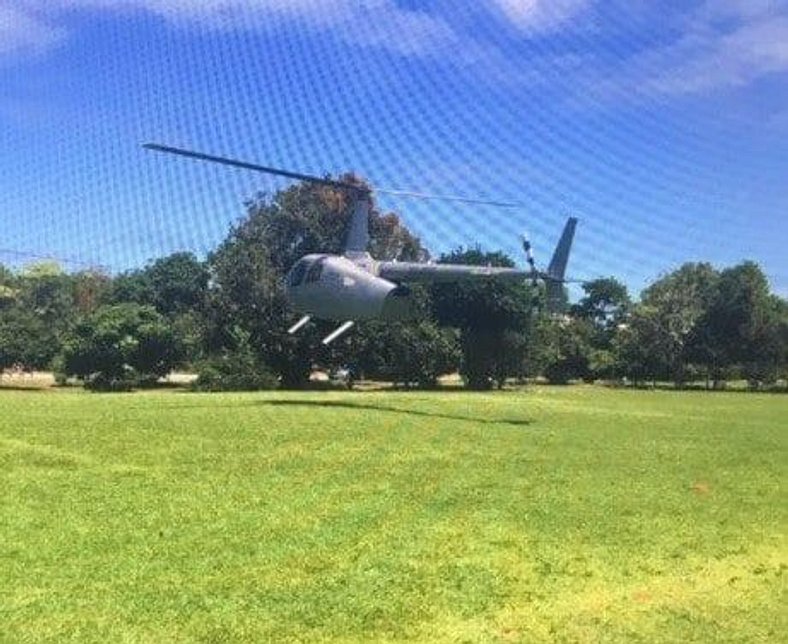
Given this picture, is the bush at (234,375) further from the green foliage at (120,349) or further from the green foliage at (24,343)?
the green foliage at (24,343)

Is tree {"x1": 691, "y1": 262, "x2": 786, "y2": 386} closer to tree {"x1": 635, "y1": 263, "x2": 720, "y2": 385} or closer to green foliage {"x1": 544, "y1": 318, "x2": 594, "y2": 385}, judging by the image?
tree {"x1": 635, "y1": 263, "x2": 720, "y2": 385}

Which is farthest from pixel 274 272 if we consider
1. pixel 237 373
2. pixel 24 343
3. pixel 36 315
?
pixel 36 315

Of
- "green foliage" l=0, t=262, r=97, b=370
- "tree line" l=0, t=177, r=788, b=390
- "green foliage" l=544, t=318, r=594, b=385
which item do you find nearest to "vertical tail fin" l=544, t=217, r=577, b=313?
"tree line" l=0, t=177, r=788, b=390

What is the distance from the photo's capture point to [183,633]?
776 centimetres

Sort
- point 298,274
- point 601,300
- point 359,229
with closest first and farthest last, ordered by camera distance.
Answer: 1. point 298,274
2. point 359,229
3. point 601,300

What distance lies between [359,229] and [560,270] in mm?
7148

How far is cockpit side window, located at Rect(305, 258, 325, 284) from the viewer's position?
109 feet

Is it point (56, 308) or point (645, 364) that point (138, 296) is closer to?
point (56, 308)

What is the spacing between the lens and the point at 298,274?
33.9 m

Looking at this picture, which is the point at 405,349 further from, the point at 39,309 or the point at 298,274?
the point at 39,309

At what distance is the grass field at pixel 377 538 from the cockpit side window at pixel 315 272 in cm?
1186

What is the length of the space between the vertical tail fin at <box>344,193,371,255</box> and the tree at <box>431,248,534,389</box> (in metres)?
28.7

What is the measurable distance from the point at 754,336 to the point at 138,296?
176ft

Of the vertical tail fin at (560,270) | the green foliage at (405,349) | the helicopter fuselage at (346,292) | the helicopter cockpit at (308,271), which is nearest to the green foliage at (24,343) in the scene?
the green foliage at (405,349)
